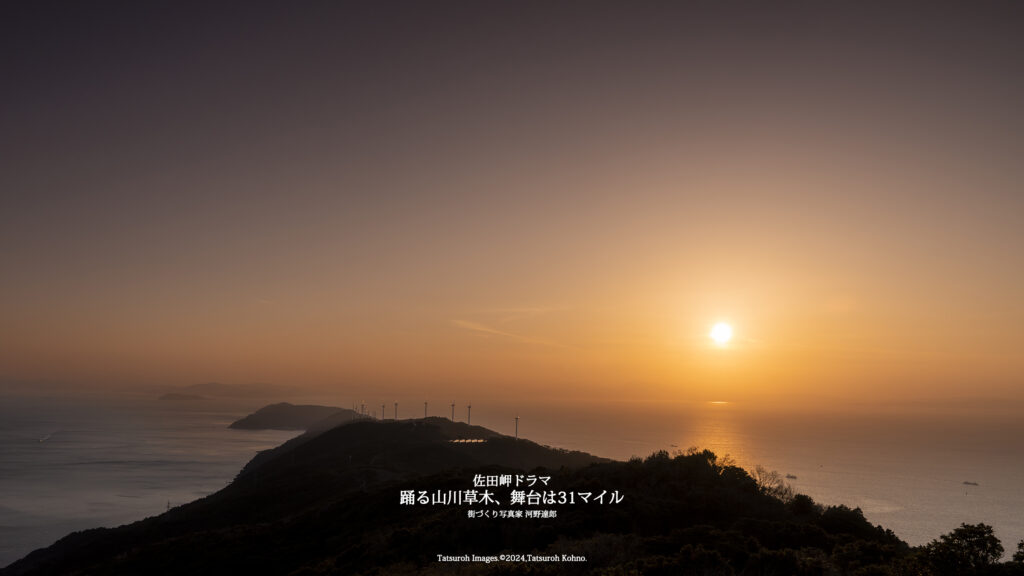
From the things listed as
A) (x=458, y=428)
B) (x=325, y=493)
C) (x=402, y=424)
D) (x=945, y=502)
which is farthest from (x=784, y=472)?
(x=325, y=493)

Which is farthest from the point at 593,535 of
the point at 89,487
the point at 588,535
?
the point at 89,487

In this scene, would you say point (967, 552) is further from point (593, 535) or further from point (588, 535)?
point (588, 535)

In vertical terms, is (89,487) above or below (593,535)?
below

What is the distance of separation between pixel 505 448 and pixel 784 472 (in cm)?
14365

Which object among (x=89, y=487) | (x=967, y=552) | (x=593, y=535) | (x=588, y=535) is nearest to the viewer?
(x=967, y=552)

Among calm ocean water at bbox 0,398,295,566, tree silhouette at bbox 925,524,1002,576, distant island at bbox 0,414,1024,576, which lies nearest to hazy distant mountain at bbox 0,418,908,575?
distant island at bbox 0,414,1024,576

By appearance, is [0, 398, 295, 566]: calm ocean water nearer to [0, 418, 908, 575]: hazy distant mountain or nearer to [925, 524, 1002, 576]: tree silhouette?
[0, 418, 908, 575]: hazy distant mountain

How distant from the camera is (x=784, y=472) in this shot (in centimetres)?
19412

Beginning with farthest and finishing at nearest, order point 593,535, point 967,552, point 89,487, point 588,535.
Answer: point 89,487 < point 588,535 < point 593,535 < point 967,552

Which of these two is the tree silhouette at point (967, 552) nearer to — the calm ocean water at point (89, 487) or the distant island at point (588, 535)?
the distant island at point (588, 535)

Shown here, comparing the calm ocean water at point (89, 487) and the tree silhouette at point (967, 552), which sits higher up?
the tree silhouette at point (967, 552)

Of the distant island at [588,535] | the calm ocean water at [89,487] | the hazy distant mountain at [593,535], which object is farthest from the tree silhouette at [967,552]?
the calm ocean water at [89,487]

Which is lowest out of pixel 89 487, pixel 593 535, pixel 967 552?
pixel 89 487

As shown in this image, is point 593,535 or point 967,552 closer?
point 967,552
